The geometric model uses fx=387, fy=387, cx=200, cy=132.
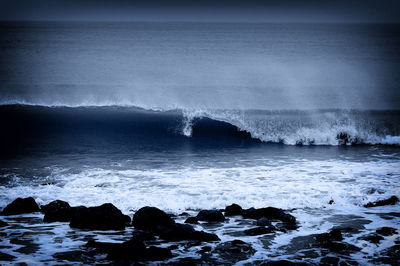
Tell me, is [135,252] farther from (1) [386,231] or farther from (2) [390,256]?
(1) [386,231]

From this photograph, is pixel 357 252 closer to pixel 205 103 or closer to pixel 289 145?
pixel 289 145

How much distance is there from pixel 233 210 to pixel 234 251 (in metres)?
1.79

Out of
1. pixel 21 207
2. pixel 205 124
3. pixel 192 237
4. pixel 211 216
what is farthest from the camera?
pixel 205 124

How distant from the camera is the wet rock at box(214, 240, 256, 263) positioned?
500 cm

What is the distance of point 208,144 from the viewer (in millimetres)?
14156

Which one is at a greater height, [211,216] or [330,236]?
[211,216]

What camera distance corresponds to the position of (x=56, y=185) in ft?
29.0

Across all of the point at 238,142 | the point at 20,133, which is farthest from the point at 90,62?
the point at 238,142

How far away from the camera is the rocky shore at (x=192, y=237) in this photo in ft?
16.0

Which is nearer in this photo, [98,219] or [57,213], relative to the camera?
[98,219]

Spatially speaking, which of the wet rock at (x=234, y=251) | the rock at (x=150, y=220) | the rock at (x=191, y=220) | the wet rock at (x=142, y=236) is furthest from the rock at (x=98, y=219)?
the wet rock at (x=234, y=251)

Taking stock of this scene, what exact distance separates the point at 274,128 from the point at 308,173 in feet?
20.8

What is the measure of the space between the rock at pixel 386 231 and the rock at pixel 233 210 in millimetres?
2254

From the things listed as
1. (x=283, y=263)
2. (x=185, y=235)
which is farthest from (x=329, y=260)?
(x=185, y=235)
